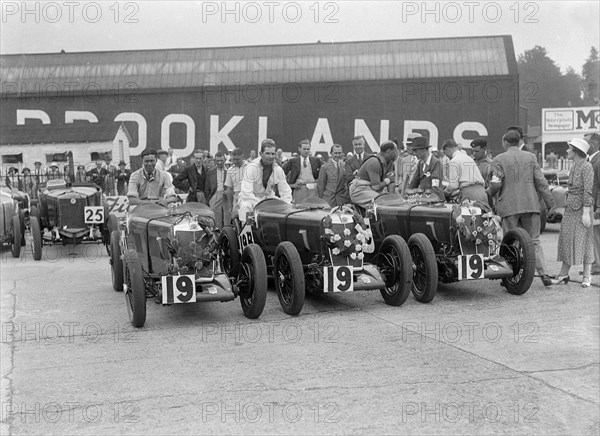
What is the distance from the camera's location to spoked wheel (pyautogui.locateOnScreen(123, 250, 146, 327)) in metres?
6.87

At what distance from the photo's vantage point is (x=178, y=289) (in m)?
7.05

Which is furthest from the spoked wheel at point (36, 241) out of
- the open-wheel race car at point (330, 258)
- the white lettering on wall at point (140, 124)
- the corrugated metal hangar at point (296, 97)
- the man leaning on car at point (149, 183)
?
the white lettering on wall at point (140, 124)

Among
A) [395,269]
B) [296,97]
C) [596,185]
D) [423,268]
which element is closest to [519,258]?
[423,268]

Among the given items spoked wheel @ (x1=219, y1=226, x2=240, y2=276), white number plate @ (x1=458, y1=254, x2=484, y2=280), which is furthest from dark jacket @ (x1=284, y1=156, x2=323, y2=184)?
white number plate @ (x1=458, y1=254, x2=484, y2=280)

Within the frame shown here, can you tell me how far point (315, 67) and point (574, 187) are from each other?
28343 millimetres

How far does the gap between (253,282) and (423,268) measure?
1.88m

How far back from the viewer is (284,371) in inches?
217

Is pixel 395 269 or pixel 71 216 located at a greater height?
pixel 71 216

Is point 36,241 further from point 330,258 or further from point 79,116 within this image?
point 79,116

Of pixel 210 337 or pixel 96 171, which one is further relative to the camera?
pixel 96 171

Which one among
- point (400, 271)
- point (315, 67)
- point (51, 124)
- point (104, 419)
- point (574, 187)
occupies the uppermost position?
point (315, 67)

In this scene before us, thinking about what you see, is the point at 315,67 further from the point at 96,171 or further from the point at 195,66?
the point at 96,171

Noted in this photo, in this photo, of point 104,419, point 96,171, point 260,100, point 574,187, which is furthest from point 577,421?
point 260,100

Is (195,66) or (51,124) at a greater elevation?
(195,66)
